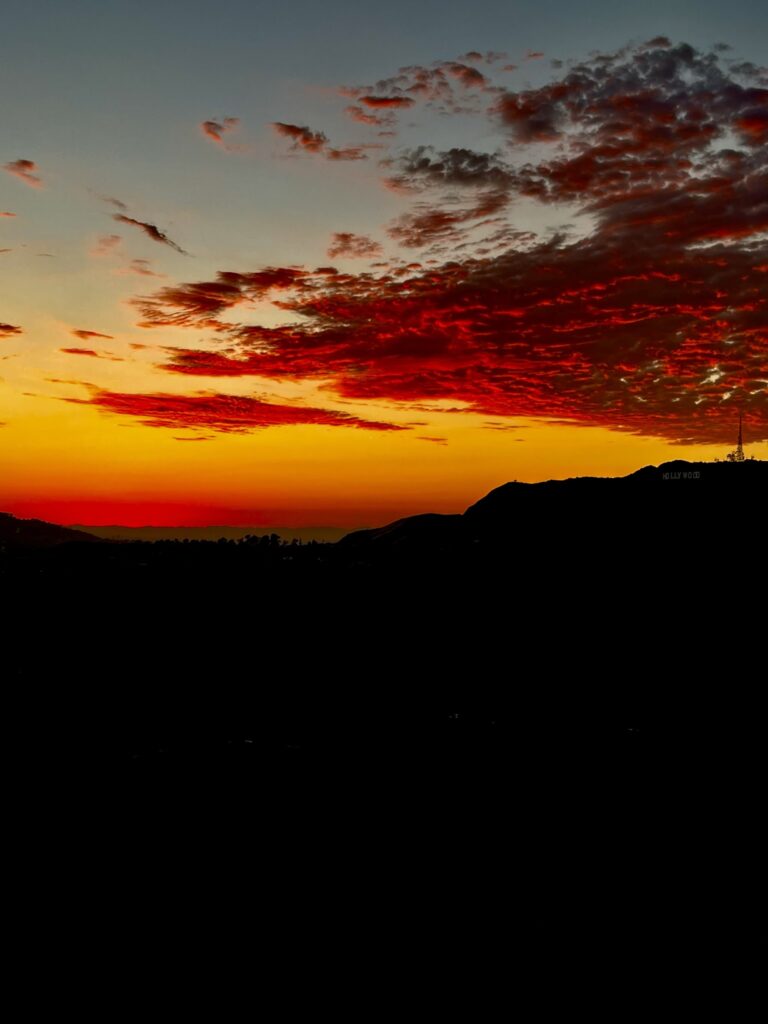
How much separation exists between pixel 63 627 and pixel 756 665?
168ft

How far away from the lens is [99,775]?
1245 inches

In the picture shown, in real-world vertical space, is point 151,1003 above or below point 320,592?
below

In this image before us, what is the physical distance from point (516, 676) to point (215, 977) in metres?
28.5

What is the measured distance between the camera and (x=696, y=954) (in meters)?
17.0

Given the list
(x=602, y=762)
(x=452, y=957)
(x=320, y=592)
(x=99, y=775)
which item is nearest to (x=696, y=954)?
(x=452, y=957)

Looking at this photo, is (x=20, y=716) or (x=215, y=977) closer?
(x=215, y=977)

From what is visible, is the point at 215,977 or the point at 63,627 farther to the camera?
the point at 63,627

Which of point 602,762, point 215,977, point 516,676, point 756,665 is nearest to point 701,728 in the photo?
point 602,762

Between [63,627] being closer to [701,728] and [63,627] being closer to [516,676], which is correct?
[516,676]

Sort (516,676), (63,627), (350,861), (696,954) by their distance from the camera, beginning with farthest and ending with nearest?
(63,627) → (516,676) → (350,861) → (696,954)

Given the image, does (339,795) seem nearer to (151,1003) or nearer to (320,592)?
(151,1003)

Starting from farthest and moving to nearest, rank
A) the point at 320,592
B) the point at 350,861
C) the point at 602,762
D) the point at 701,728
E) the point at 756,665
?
the point at 320,592, the point at 756,665, the point at 701,728, the point at 602,762, the point at 350,861

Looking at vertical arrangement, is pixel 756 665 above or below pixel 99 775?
above

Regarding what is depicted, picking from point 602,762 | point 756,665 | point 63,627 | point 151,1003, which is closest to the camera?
point 151,1003
